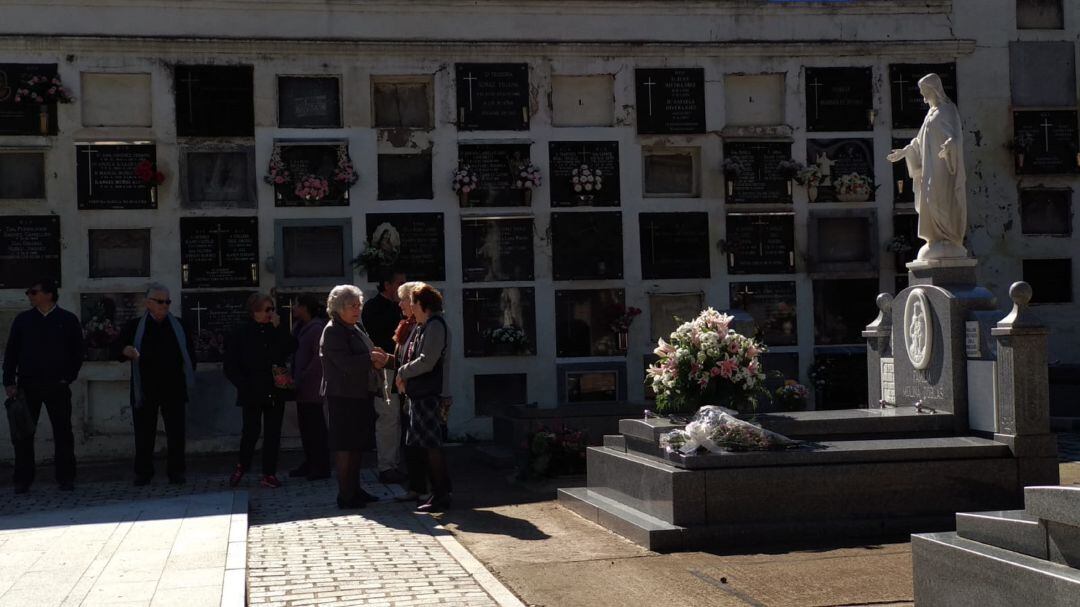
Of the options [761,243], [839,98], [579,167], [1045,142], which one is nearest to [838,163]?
[839,98]

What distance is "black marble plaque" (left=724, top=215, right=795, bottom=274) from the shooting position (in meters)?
13.8

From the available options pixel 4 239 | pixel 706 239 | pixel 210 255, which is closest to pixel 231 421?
pixel 210 255

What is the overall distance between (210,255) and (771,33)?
279 inches

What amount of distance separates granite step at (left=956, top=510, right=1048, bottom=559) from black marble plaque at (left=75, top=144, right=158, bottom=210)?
1060 cm

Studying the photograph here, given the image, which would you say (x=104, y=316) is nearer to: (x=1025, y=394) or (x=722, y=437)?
(x=722, y=437)

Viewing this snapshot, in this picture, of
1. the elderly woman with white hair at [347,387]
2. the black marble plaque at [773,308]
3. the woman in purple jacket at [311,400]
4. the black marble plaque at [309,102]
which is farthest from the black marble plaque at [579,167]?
the elderly woman with white hair at [347,387]

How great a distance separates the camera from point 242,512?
7668 millimetres

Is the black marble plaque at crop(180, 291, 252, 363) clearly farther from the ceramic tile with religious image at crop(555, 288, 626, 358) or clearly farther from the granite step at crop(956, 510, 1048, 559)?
the granite step at crop(956, 510, 1048, 559)

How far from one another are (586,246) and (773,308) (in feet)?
7.71

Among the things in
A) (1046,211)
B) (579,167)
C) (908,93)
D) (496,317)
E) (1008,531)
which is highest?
(908,93)

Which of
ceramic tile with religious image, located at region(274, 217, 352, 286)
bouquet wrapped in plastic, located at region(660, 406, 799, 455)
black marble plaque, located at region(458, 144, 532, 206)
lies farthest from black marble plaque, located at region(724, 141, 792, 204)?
bouquet wrapped in plastic, located at region(660, 406, 799, 455)

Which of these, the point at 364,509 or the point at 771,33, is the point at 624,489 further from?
the point at 771,33

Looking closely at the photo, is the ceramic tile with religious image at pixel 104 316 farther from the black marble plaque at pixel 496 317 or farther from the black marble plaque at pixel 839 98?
the black marble plaque at pixel 839 98

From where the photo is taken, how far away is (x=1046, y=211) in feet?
47.2
